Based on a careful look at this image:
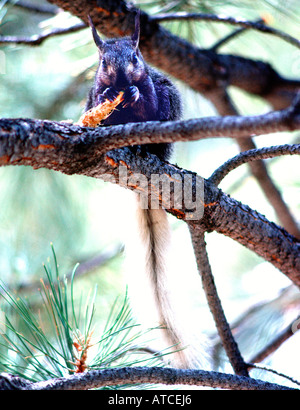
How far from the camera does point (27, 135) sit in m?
0.67

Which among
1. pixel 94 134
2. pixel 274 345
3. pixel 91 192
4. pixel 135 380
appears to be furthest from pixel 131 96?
pixel 91 192

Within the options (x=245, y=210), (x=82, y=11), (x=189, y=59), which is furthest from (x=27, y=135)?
(x=189, y=59)

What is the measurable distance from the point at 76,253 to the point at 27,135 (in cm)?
144

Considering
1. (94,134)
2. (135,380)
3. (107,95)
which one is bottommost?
(135,380)

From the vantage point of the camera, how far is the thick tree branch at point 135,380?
64 centimetres

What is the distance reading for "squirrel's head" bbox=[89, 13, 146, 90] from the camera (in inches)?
46.1

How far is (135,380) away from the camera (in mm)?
708

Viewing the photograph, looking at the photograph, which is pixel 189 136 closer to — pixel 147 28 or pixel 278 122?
pixel 278 122

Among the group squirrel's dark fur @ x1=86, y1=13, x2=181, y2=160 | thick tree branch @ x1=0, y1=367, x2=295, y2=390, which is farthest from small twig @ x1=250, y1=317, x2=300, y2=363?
squirrel's dark fur @ x1=86, y1=13, x2=181, y2=160

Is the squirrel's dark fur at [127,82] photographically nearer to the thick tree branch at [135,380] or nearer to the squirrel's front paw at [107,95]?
the squirrel's front paw at [107,95]

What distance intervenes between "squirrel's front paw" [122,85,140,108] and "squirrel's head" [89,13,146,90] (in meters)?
0.05

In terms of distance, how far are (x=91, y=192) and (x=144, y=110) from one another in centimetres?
108

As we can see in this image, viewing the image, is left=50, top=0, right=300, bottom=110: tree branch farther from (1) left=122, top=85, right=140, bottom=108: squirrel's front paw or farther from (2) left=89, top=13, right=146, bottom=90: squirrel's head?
(1) left=122, top=85, right=140, bottom=108: squirrel's front paw

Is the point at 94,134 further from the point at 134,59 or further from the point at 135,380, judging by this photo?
the point at 134,59
